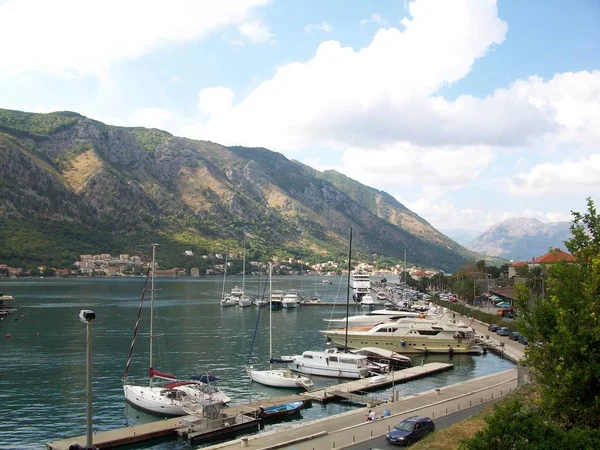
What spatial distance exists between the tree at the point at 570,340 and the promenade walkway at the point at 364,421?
37.6ft

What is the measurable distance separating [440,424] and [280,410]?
1188 cm

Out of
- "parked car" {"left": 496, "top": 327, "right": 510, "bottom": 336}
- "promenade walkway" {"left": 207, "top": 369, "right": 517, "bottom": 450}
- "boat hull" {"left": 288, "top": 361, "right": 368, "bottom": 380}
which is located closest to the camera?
"promenade walkway" {"left": 207, "top": 369, "right": 517, "bottom": 450}

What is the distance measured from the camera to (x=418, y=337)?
68.6 metres

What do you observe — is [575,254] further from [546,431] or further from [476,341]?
[476,341]

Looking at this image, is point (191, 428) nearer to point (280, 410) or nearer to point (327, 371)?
point (280, 410)

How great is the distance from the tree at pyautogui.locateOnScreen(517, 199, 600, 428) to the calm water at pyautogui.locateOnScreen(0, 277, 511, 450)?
21.1 metres

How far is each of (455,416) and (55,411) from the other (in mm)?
30022

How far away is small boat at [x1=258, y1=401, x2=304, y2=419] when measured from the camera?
37.9m

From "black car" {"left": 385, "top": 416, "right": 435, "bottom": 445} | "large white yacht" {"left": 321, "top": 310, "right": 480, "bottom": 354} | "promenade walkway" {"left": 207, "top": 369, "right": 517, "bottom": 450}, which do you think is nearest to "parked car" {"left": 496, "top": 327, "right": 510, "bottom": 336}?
"large white yacht" {"left": 321, "top": 310, "right": 480, "bottom": 354}

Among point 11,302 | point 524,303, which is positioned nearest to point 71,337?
point 11,302

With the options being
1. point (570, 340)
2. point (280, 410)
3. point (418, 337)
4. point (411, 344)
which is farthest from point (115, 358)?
point (570, 340)

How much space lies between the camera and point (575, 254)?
24078 mm

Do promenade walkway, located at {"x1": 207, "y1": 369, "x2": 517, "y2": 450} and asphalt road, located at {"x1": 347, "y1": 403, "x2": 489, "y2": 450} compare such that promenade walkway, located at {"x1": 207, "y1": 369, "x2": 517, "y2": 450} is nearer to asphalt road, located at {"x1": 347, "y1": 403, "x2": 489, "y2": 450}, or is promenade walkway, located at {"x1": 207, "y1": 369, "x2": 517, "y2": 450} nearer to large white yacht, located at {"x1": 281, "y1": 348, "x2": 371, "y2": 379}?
asphalt road, located at {"x1": 347, "y1": 403, "x2": 489, "y2": 450}

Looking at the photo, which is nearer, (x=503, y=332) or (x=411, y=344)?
(x=411, y=344)
